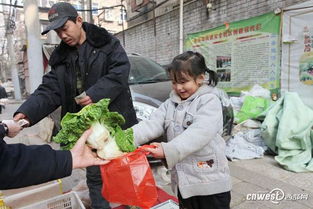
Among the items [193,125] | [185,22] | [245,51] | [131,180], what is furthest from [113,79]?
[185,22]

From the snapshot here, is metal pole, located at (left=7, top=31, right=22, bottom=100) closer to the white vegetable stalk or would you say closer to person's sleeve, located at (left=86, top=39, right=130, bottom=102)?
person's sleeve, located at (left=86, top=39, right=130, bottom=102)

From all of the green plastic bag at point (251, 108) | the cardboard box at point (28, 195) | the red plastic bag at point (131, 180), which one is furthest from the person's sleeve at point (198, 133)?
the green plastic bag at point (251, 108)

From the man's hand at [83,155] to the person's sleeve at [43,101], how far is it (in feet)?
3.18

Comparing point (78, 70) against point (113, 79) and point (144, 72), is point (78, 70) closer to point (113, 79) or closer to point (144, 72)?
point (113, 79)

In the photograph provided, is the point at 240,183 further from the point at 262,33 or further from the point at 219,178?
the point at 262,33

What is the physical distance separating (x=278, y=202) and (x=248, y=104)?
290cm

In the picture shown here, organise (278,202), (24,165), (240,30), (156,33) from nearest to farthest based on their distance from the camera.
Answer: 1. (24,165)
2. (278,202)
3. (240,30)
4. (156,33)

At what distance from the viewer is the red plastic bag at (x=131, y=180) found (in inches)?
50.7

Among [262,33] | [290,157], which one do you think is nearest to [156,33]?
[262,33]

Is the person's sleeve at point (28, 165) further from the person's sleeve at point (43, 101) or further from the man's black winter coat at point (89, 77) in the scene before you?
the person's sleeve at point (43, 101)

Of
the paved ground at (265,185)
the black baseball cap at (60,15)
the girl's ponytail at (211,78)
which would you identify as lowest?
the paved ground at (265,185)

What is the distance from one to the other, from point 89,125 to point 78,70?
90cm

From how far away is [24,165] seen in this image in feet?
3.64

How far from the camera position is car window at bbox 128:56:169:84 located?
4539mm
